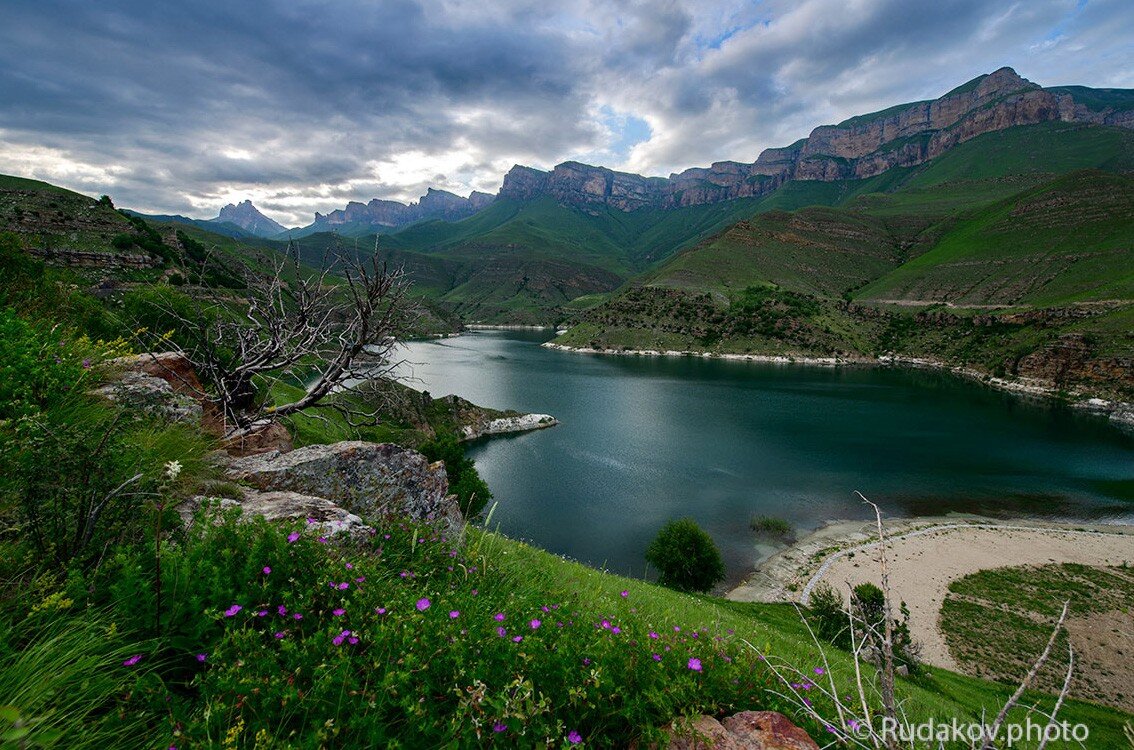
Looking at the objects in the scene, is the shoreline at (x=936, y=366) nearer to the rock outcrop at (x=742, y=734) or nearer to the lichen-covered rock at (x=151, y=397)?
the rock outcrop at (x=742, y=734)

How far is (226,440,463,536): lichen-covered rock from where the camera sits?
655cm

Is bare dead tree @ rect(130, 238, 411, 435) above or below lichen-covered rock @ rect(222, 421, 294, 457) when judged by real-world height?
above

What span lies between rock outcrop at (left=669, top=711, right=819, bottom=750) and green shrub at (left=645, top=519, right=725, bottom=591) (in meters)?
24.4

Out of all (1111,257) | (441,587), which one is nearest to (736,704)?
(441,587)

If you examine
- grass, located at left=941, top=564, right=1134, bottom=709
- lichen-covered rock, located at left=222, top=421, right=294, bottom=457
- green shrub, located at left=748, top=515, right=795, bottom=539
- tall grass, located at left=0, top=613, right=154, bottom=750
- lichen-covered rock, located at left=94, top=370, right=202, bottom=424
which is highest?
lichen-covered rock, located at left=94, top=370, right=202, bottom=424

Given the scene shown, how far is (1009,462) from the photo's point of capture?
51188 millimetres

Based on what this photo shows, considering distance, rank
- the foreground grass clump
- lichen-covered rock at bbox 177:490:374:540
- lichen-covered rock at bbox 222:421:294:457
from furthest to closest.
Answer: lichen-covered rock at bbox 222:421:294:457 → lichen-covered rock at bbox 177:490:374:540 → the foreground grass clump

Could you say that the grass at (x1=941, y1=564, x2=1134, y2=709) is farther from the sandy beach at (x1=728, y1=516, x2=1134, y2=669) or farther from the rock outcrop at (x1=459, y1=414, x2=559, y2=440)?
the rock outcrop at (x1=459, y1=414, x2=559, y2=440)

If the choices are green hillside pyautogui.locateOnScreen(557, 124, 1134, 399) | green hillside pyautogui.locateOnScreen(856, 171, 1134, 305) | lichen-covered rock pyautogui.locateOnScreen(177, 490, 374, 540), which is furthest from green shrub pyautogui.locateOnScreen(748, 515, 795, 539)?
green hillside pyautogui.locateOnScreen(856, 171, 1134, 305)

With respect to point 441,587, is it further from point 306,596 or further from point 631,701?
point 631,701

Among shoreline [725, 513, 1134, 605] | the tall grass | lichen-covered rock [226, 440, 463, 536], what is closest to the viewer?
the tall grass

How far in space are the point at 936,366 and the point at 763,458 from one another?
95901mm

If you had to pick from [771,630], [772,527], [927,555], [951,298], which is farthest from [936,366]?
[771,630]

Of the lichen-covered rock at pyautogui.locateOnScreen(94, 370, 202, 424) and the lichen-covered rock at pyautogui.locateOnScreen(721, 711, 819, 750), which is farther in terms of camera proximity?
the lichen-covered rock at pyautogui.locateOnScreen(94, 370, 202, 424)
